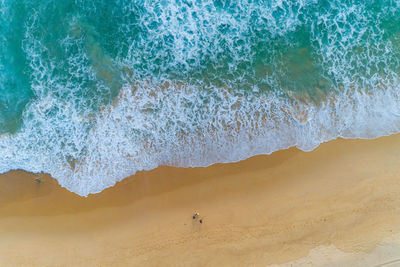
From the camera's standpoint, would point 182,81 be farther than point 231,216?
Yes

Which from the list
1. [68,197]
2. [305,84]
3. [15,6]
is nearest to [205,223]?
[68,197]

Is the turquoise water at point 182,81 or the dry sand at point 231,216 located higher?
the turquoise water at point 182,81

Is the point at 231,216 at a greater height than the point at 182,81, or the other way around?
the point at 182,81

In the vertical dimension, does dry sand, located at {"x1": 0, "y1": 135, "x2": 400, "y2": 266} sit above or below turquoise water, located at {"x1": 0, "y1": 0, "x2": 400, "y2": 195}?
below

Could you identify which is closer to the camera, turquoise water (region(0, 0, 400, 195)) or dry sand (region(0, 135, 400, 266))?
dry sand (region(0, 135, 400, 266))
